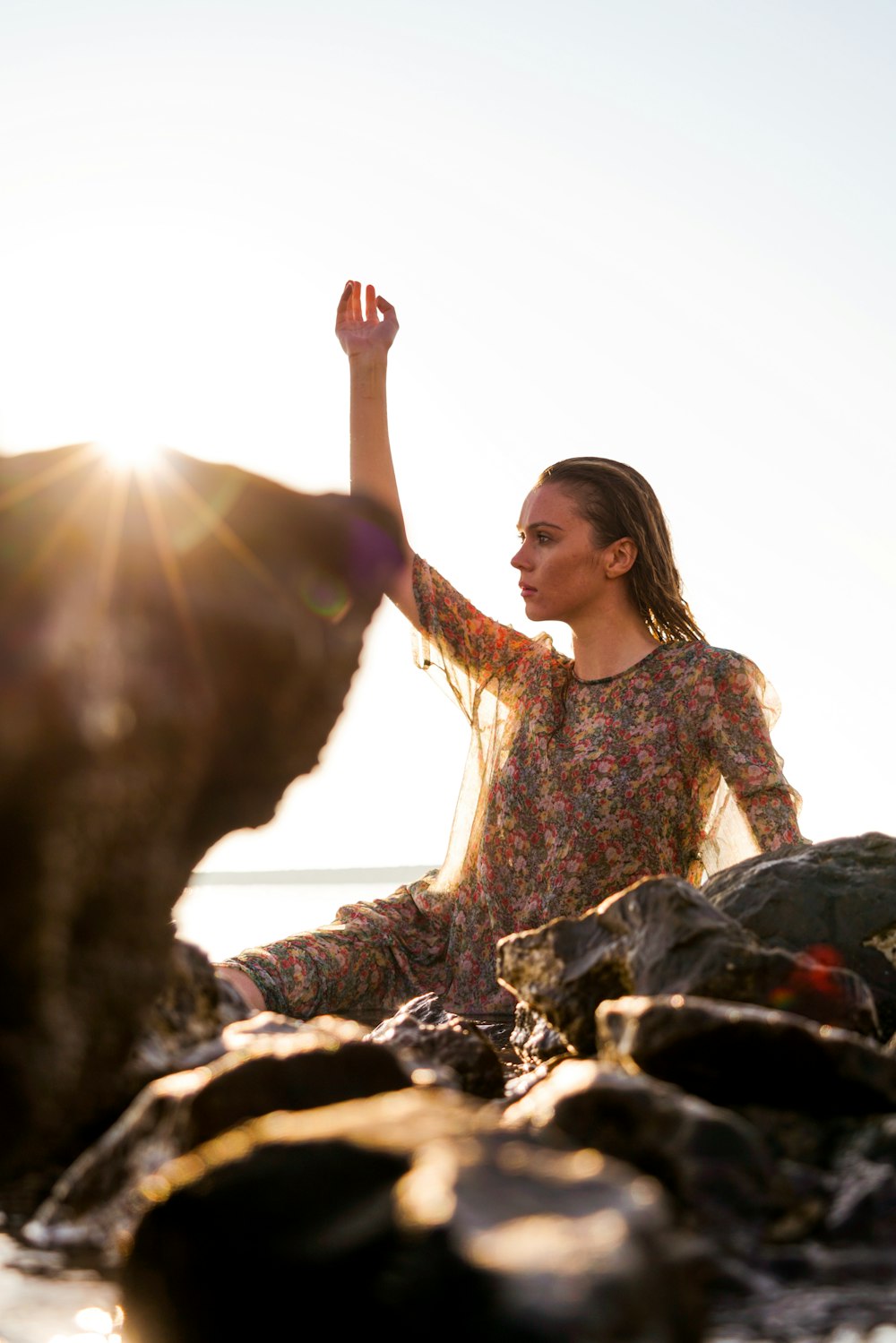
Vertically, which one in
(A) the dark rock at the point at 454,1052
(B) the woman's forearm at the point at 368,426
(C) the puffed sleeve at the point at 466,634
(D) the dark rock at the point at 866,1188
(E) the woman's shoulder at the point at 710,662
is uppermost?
(B) the woman's forearm at the point at 368,426

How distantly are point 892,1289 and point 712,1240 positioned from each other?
0.78ft

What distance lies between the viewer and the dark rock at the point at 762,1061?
6.18 feet

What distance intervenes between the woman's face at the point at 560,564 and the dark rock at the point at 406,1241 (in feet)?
14.1

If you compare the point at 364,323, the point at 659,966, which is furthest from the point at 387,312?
the point at 659,966

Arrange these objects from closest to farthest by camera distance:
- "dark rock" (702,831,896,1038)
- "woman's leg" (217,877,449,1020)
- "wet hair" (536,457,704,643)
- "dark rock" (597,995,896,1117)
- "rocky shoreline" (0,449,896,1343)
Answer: "rocky shoreline" (0,449,896,1343), "dark rock" (597,995,896,1117), "dark rock" (702,831,896,1038), "woman's leg" (217,877,449,1020), "wet hair" (536,457,704,643)

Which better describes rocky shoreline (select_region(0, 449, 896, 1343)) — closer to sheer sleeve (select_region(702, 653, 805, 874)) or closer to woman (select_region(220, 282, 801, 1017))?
sheer sleeve (select_region(702, 653, 805, 874))

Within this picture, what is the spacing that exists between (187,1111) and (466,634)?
4.40m

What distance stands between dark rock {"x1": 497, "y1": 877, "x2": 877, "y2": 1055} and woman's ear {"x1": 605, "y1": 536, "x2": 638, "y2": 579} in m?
2.95

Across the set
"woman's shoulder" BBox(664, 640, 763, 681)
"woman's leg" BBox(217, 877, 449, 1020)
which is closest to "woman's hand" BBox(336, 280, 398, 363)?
"woman's shoulder" BBox(664, 640, 763, 681)

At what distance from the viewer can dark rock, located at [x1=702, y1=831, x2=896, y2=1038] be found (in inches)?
124

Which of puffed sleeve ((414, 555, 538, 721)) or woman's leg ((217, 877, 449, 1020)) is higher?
puffed sleeve ((414, 555, 538, 721))

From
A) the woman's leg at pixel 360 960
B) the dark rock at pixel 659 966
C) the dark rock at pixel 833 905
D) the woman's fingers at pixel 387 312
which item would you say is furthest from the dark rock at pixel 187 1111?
the woman's fingers at pixel 387 312

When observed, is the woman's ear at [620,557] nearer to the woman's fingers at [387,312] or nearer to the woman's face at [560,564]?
the woman's face at [560,564]

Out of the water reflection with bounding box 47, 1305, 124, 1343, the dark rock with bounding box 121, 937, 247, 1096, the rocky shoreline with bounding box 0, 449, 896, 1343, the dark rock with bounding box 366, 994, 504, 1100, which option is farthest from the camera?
the dark rock with bounding box 366, 994, 504, 1100
